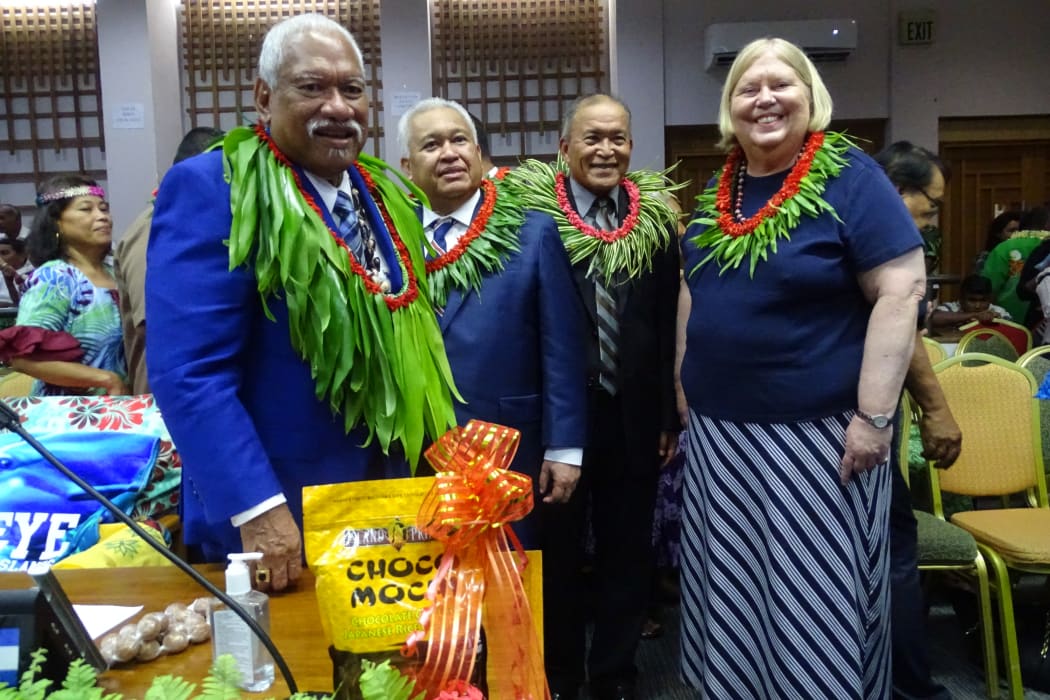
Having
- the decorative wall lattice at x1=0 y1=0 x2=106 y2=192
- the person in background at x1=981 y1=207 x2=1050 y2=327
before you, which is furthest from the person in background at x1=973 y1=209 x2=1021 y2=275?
the decorative wall lattice at x1=0 y1=0 x2=106 y2=192

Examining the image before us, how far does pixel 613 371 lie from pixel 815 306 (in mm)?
674

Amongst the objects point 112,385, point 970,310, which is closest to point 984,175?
point 970,310

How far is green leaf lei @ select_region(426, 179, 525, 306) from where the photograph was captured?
2.08 m

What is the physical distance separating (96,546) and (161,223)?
76 centimetres

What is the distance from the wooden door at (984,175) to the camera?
737 centimetres

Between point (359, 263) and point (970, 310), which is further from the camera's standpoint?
point (970, 310)

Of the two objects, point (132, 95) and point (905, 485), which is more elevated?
point (132, 95)

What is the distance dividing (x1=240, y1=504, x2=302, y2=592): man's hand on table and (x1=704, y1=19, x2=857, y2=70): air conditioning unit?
6.36 metres

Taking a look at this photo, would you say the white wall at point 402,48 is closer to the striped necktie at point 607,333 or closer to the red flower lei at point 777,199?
the striped necktie at point 607,333

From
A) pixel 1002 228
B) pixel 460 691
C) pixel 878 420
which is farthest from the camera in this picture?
pixel 1002 228

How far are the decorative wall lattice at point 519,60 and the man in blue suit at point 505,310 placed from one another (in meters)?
4.87

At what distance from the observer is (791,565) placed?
184 centimetres

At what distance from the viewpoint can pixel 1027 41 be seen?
713cm

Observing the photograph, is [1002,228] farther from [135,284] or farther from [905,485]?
[135,284]
